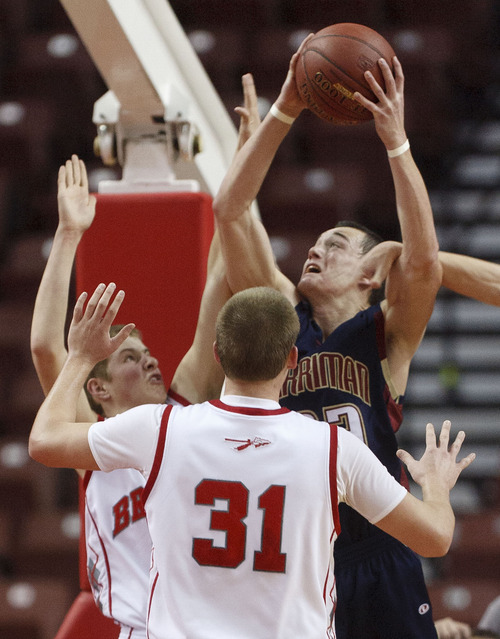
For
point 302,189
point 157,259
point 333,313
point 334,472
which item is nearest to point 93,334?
point 334,472

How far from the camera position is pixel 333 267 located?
9.46 feet

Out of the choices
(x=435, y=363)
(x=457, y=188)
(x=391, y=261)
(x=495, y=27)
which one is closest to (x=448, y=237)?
(x=457, y=188)

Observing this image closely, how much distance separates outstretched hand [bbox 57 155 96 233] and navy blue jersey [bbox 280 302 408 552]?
0.78 m

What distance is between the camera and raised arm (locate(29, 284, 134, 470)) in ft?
6.54

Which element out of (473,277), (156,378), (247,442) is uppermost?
(473,277)

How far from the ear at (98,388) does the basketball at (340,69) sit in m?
1.15

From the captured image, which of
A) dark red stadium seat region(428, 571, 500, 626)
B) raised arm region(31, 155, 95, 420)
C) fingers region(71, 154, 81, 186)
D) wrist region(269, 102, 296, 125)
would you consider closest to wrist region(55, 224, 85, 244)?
raised arm region(31, 155, 95, 420)

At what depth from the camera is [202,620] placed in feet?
6.27

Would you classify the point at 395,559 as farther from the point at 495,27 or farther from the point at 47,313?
the point at 495,27

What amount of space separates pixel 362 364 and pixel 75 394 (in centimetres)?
97

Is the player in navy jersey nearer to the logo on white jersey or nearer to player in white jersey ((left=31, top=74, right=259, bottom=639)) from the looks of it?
player in white jersey ((left=31, top=74, right=259, bottom=639))

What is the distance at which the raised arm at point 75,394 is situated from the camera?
78.5 inches

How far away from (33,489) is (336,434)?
4.15m

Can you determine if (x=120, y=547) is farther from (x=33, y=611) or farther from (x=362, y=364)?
(x=33, y=611)
